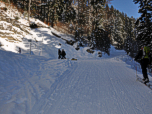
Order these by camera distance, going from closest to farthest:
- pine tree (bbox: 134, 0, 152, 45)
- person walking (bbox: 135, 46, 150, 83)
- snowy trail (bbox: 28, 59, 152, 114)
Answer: snowy trail (bbox: 28, 59, 152, 114)
person walking (bbox: 135, 46, 150, 83)
pine tree (bbox: 134, 0, 152, 45)

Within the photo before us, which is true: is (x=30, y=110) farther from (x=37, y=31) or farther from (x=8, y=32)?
(x=37, y=31)

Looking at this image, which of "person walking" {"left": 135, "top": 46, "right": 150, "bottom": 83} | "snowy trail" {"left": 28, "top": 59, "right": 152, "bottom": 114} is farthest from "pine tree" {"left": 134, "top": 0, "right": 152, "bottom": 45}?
"snowy trail" {"left": 28, "top": 59, "right": 152, "bottom": 114}

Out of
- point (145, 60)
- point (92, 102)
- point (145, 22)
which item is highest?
point (145, 22)

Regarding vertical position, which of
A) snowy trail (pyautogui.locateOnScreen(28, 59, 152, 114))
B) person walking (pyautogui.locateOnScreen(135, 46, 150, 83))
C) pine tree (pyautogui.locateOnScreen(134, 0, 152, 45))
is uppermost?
pine tree (pyautogui.locateOnScreen(134, 0, 152, 45))

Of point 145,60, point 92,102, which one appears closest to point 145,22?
point 145,60

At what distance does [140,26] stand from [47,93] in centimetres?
1675

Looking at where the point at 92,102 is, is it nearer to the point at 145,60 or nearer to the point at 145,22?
the point at 145,60

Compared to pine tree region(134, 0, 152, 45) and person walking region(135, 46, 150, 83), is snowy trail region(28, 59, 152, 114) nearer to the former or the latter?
person walking region(135, 46, 150, 83)

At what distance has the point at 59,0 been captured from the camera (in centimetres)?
3841

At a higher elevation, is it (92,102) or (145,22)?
(145,22)

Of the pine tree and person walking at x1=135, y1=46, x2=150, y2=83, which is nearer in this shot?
person walking at x1=135, y1=46, x2=150, y2=83

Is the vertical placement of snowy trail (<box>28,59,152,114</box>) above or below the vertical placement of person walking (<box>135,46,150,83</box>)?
below

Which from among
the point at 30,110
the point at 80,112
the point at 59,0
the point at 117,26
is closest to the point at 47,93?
the point at 30,110

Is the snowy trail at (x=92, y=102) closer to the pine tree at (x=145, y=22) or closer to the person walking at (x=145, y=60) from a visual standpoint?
the person walking at (x=145, y=60)
